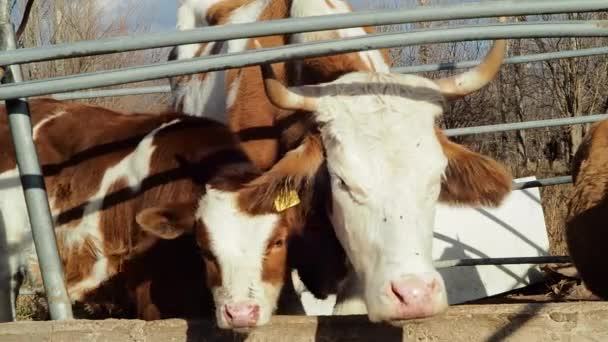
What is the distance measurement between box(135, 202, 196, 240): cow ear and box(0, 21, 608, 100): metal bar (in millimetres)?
757

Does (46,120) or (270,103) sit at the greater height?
(270,103)

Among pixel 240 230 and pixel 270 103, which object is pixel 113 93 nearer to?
pixel 270 103

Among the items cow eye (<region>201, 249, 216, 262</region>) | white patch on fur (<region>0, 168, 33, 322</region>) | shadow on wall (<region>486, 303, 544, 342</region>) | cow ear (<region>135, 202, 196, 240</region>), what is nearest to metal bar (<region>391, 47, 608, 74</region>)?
cow ear (<region>135, 202, 196, 240</region>)

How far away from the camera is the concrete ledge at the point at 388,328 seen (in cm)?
276

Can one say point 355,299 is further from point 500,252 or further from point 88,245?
point 500,252

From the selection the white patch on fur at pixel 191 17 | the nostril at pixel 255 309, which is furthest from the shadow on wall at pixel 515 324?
the white patch on fur at pixel 191 17

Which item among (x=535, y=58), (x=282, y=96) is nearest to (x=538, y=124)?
(x=535, y=58)

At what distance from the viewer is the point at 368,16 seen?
9.27ft

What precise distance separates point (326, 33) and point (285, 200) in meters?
1.18

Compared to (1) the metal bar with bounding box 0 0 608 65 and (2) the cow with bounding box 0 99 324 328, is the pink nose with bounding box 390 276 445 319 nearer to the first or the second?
(2) the cow with bounding box 0 99 324 328

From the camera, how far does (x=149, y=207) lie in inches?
146

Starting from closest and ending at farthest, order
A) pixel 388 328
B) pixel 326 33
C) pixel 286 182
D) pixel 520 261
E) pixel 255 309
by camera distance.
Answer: pixel 388 328 → pixel 255 309 → pixel 286 182 → pixel 326 33 → pixel 520 261

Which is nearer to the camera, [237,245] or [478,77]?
[237,245]

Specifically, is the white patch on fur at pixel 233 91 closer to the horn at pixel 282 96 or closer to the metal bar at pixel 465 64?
the metal bar at pixel 465 64
